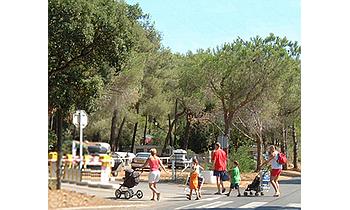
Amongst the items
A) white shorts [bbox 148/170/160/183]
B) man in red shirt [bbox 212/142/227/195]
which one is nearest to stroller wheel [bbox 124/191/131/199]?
white shorts [bbox 148/170/160/183]

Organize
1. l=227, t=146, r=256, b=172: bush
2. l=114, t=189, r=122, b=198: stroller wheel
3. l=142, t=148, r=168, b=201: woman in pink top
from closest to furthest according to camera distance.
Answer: l=114, t=189, r=122, b=198: stroller wheel < l=142, t=148, r=168, b=201: woman in pink top < l=227, t=146, r=256, b=172: bush

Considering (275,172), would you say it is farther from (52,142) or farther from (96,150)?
(52,142)

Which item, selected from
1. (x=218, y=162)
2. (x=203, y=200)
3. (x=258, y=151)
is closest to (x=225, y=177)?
(x=218, y=162)

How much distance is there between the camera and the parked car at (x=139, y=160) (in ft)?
19.4

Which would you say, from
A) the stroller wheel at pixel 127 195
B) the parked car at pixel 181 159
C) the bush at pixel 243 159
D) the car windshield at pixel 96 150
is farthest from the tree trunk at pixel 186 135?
the bush at pixel 243 159

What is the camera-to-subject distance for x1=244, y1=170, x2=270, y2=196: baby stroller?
20.7 feet

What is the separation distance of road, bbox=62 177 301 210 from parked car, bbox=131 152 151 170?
7.3 inches

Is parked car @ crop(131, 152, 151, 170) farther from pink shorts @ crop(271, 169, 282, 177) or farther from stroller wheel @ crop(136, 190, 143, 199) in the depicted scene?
pink shorts @ crop(271, 169, 282, 177)

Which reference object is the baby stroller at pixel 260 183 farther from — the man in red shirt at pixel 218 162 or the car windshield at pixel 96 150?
the car windshield at pixel 96 150

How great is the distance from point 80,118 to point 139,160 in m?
0.77

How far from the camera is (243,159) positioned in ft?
24.0
